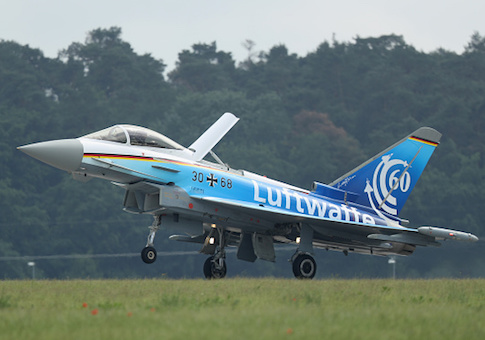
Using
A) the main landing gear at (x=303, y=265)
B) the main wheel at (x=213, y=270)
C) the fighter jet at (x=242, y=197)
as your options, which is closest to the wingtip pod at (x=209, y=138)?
the fighter jet at (x=242, y=197)

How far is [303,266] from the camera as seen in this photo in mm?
21250

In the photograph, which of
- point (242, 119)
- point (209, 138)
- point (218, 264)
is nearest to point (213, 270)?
point (218, 264)

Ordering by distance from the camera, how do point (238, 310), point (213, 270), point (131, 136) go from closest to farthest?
point (238, 310)
point (131, 136)
point (213, 270)

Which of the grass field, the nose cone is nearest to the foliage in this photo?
the nose cone

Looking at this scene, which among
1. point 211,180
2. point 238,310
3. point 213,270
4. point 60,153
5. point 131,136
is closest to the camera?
point 238,310

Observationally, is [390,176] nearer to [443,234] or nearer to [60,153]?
[443,234]

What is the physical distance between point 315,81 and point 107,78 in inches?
899

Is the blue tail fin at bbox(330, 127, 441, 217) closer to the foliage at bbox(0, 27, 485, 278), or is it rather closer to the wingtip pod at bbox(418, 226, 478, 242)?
the wingtip pod at bbox(418, 226, 478, 242)

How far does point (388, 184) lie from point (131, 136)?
6.34 m

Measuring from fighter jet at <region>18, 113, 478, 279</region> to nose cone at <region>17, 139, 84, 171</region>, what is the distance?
0.8 inches

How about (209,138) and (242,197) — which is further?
(209,138)

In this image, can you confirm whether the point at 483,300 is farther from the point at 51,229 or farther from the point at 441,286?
the point at 51,229

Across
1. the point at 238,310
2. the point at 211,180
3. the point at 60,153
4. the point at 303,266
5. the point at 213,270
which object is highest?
the point at 60,153

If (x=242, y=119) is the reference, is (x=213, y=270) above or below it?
below
